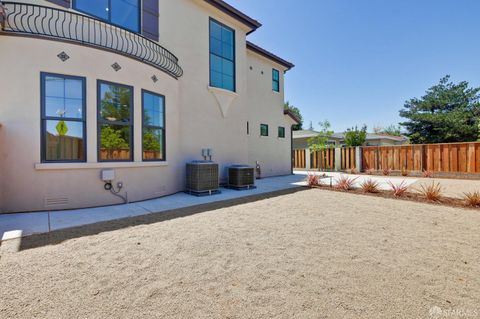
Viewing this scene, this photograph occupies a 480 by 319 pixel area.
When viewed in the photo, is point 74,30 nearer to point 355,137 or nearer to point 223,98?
point 223,98

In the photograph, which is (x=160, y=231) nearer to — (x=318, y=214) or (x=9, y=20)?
(x=318, y=214)

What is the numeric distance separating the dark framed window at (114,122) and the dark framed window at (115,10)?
233cm

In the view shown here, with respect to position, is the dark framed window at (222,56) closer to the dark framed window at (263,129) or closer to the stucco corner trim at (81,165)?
the dark framed window at (263,129)

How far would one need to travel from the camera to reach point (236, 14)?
35.7 ft

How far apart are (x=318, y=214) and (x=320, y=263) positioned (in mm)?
2764

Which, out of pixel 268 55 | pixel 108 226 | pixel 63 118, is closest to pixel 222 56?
pixel 268 55

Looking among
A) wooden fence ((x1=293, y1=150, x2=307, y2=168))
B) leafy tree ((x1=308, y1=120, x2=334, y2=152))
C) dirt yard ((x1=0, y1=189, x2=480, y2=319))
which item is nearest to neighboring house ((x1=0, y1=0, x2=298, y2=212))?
dirt yard ((x1=0, y1=189, x2=480, y2=319))

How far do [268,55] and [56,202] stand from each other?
1299 cm

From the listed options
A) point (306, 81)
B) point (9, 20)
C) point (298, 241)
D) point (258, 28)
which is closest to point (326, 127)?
point (306, 81)

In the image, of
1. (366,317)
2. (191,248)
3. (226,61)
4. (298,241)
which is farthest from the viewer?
(226,61)

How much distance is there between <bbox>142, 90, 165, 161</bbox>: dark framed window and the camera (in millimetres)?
7547

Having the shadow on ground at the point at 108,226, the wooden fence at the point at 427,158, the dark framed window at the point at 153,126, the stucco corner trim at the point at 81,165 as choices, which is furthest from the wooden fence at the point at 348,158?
the stucco corner trim at the point at 81,165

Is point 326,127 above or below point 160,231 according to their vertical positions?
above

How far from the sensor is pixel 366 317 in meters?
2.10
